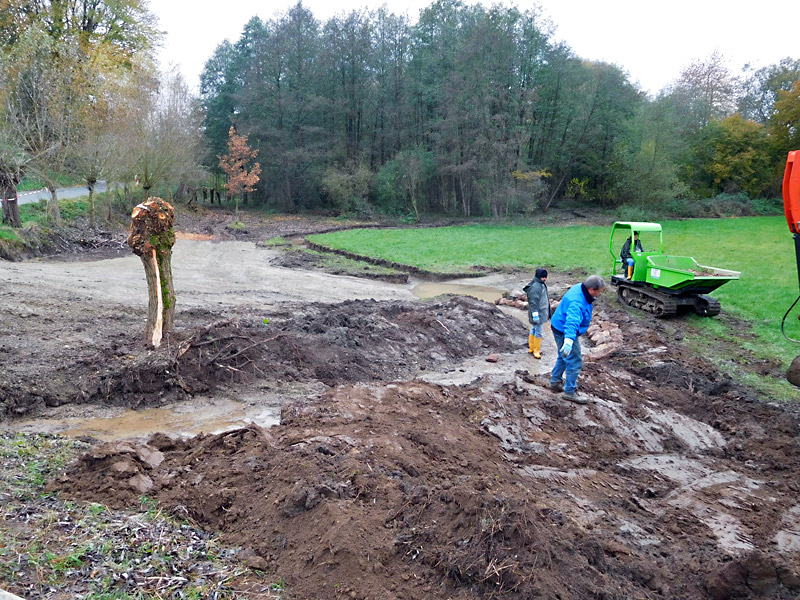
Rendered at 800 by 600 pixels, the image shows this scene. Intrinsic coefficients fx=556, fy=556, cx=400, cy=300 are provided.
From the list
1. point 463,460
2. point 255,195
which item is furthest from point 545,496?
point 255,195

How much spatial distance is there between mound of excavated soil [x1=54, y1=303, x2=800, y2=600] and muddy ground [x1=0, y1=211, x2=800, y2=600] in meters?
0.02

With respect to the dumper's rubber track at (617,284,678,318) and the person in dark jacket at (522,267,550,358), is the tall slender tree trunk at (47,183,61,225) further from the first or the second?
the dumper's rubber track at (617,284,678,318)

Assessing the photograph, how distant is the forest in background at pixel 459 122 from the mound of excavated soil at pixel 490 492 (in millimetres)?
28708

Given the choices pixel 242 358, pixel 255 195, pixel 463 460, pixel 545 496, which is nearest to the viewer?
pixel 545 496

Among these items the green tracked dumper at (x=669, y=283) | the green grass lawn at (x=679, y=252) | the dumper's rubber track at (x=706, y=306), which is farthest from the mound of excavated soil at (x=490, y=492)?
the dumper's rubber track at (x=706, y=306)

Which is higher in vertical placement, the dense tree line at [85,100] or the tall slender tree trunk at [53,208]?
the dense tree line at [85,100]

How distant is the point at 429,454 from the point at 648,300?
432 inches

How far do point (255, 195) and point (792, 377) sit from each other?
4909 centimetres

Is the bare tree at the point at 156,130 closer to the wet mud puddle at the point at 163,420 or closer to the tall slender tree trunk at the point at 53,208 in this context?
the tall slender tree trunk at the point at 53,208

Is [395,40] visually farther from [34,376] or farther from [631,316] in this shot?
[34,376]

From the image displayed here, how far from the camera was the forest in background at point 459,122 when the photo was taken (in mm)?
39125

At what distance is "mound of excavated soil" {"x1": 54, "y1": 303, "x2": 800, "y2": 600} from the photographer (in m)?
3.82

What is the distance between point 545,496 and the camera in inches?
Answer: 198

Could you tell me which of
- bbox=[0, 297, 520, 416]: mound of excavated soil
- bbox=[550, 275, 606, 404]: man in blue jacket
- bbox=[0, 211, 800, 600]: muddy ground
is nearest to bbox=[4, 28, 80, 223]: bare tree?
bbox=[0, 211, 800, 600]: muddy ground
